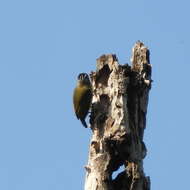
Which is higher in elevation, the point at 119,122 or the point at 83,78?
the point at 83,78

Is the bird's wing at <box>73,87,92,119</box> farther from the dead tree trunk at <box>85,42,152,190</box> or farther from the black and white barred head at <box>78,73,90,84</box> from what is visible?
the dead tree trunk at <box>85,42,152,190</box>

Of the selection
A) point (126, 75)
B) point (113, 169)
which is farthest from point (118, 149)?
point (126, 75)

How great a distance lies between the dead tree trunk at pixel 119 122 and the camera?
10.6m

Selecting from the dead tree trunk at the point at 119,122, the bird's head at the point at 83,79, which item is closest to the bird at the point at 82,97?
the bird's head at the point at 83,79

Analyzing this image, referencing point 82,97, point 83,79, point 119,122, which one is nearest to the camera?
point 119,122

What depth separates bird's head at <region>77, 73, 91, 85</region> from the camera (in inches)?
496

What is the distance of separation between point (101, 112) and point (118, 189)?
1.08 meters

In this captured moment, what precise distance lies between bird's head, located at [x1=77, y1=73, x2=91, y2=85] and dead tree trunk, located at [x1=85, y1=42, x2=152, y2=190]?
978 mm

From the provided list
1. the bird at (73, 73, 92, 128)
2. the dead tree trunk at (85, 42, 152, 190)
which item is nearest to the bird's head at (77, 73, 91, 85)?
the bird at (73, 73, 92, 128)

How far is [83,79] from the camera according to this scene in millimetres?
12781

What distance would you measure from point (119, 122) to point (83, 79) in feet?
6.99

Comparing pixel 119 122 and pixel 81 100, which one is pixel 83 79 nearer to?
pixel 81 100

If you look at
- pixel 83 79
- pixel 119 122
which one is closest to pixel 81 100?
pixel 83 79

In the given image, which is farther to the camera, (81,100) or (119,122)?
(81,100)
